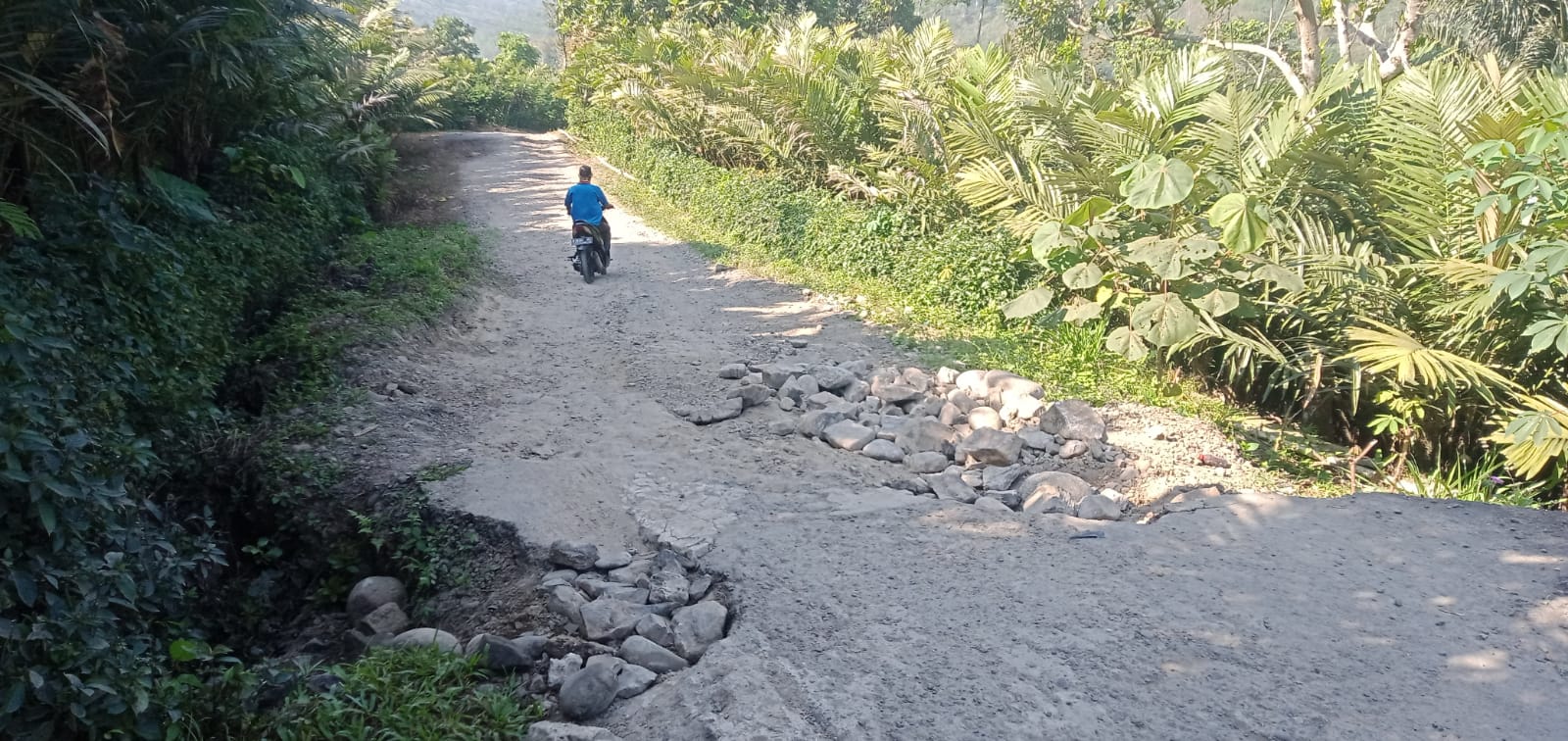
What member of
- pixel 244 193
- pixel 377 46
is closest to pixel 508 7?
pixel 377 46

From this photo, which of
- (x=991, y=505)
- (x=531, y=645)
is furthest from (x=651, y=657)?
(x=991, y=505)

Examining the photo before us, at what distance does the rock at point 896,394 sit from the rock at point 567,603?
2.83 meters

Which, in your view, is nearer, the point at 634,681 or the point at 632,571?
the point at 634,681

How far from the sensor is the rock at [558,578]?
3674 millimetres

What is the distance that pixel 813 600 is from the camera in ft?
11.4

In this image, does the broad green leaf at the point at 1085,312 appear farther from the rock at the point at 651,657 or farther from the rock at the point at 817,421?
the rock at the point at 651,657

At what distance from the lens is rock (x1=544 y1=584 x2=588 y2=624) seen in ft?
11.2

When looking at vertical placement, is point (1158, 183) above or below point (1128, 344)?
above

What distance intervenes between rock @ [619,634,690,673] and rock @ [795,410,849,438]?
2.40m

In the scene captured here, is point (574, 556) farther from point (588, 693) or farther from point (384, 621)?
point (588, 693)

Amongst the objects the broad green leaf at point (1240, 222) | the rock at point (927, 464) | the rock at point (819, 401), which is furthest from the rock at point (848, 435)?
the broad green leaf at point (1240, 222)

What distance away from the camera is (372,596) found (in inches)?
154

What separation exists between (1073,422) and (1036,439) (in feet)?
0.90

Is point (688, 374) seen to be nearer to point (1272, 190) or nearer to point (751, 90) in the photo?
point (1272, 190)
